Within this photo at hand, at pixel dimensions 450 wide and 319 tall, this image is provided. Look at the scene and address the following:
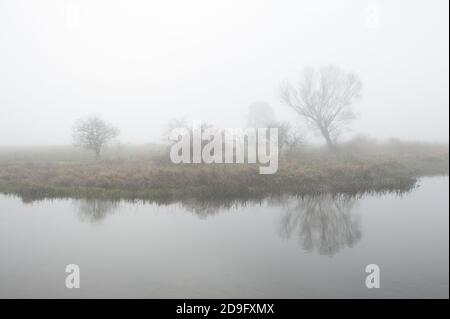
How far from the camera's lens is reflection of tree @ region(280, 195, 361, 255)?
13492 mm

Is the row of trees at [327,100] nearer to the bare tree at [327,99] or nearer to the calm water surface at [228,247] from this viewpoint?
the bare tree at [327,99]

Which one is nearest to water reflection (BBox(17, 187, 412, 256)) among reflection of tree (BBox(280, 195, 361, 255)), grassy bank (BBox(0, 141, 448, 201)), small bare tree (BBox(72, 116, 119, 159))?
reflection of tree (BBox(280, 195, 361, 255))

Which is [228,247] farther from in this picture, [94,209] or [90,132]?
[90,132]

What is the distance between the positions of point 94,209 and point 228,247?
851cm

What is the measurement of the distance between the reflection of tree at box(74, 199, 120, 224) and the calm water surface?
0.05m

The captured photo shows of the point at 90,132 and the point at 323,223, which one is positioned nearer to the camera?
the point at 323,223

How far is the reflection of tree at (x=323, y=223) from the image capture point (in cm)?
1349

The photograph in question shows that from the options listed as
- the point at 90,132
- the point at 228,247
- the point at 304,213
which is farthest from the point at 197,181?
the point at 90,132

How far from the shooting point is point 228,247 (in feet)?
43.1

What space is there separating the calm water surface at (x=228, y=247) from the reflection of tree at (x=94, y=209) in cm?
5

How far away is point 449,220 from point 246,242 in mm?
9419

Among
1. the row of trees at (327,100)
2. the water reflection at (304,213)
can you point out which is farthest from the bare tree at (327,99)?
the water reflection at (304,213)
